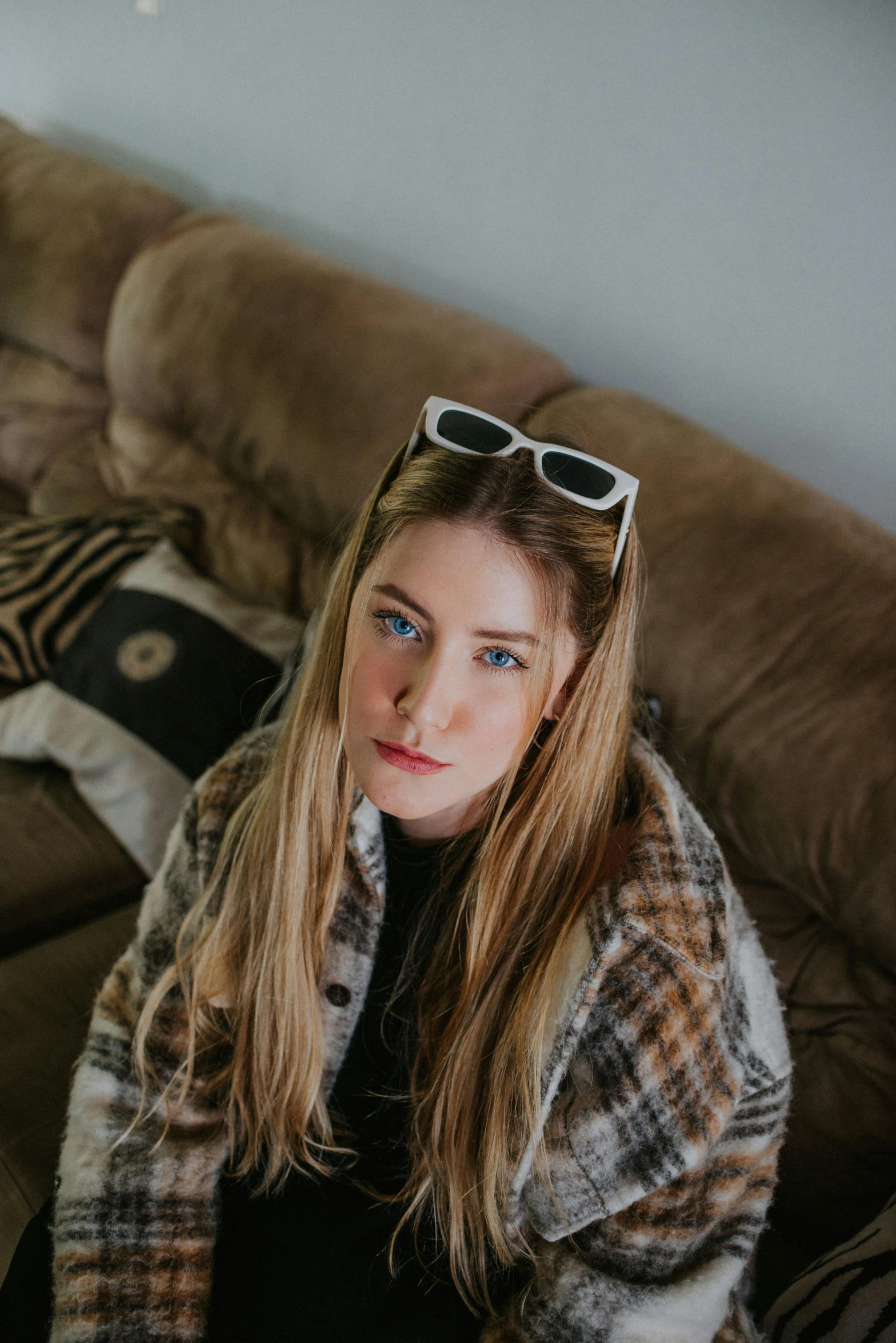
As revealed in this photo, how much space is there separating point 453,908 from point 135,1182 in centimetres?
41

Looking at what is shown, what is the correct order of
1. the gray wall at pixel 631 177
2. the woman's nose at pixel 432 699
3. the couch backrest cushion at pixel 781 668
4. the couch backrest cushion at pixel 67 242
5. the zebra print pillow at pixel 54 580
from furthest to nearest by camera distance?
the couch backrest cushion at pixel 67 242, the zebra print pillow at pixel 54 580, the gray wall at pixel 631 177, the couch backrest cushion at pixel 781 668, the woman's nose at pixel 432 699

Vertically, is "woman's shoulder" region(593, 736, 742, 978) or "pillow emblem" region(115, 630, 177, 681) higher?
"woman's shoulder" region(593, 736, 742, 978)

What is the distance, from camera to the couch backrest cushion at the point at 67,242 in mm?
1945

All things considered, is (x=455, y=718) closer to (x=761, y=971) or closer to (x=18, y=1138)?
(x=761, y=971)

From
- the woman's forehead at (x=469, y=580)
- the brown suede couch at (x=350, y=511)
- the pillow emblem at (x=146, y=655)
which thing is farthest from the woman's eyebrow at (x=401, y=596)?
the pillow emblem at (x=146, y=655)

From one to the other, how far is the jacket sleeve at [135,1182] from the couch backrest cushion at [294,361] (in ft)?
2.21

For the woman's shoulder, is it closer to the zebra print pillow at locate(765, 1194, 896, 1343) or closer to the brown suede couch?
the brown suede couch

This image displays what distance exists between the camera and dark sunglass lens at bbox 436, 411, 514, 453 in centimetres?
85

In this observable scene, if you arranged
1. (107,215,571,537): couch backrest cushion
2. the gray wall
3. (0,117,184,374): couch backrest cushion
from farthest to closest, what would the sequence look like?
(0,117,184,374): couch backrest cushion
(107,215,571,537): couch backrest cushion
the gray wall

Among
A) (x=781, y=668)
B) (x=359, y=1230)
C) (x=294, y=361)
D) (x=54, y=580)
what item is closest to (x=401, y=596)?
(x=781, y=668)

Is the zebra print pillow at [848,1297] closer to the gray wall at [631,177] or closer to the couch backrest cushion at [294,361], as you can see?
the gray wall at [631,177]

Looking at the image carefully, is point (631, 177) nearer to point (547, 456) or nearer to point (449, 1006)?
point (547, 456)

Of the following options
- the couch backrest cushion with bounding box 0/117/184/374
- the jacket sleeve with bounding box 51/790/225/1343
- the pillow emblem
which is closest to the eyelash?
the jacket sleeve with bounding box 51/790/225/1343

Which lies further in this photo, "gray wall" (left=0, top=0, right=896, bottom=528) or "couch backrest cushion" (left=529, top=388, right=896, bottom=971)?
"gray wall" (left=0, top=0, right=896, bottom=528)
